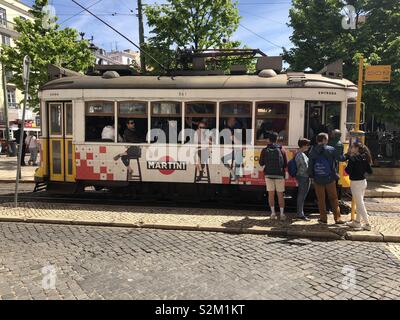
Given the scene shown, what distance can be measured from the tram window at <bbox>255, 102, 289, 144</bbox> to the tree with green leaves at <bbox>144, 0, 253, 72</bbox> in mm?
7830

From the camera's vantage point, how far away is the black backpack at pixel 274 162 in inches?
302

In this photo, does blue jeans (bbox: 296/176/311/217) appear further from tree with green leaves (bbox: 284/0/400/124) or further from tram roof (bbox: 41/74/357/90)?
tree with green leaves (bbox: 284/0/400/124)

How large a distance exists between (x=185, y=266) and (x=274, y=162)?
128 inches

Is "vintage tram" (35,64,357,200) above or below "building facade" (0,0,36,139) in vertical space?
below

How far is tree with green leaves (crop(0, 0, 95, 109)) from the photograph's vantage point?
680 inches

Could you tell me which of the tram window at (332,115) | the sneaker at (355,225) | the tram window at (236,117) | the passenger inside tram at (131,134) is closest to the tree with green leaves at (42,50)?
the passenger inside tram at (131,134)

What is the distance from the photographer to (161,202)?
9602 mm

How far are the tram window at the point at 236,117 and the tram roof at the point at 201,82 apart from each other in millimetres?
412

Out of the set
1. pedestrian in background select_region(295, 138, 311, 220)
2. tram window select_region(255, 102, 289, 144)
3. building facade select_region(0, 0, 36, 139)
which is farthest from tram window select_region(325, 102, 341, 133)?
building facade select_region(0, 0, 36, 139)

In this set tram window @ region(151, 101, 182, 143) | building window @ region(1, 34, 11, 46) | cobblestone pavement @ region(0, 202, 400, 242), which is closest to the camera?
cobblestone pavement @ region(0, 202, 400, 242)

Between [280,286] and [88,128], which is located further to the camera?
[88,128]

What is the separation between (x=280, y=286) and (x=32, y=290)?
296 centimetres
